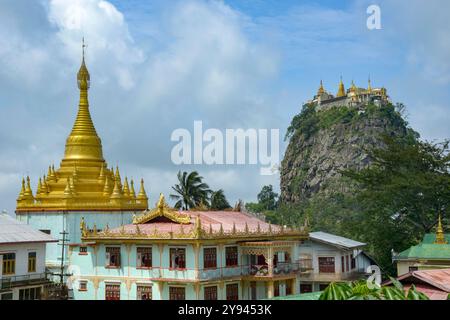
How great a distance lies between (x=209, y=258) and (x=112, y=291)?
20.3 feet

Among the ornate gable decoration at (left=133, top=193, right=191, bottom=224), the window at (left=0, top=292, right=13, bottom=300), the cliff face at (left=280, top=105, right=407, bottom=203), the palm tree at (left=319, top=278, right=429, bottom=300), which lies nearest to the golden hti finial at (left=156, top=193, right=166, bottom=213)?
the ornate gable decoration at (left=133, top=193, right=191, bottom=224)

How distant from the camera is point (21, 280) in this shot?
3388 centimetres

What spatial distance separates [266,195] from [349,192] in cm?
1824

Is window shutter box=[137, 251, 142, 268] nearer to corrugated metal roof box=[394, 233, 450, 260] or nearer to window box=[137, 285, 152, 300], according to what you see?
window box=[137, 285, 152, 300]

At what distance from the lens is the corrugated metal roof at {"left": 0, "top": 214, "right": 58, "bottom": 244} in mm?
33625

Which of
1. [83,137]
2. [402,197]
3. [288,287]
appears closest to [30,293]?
[288,287]

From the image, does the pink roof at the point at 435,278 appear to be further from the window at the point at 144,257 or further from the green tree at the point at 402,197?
the green tree at the point at 402,197

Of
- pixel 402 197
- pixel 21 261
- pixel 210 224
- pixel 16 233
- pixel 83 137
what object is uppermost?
pixel 83 137

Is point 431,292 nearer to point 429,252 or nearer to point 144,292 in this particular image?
point 429,252

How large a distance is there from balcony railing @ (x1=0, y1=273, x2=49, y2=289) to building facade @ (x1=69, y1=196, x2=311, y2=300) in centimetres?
248

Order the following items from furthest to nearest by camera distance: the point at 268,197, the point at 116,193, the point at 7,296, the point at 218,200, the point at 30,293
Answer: the point at 268,197 → the point at 218,200 → the point at 116,193 → the point at 30,293 → the point at 7,296
